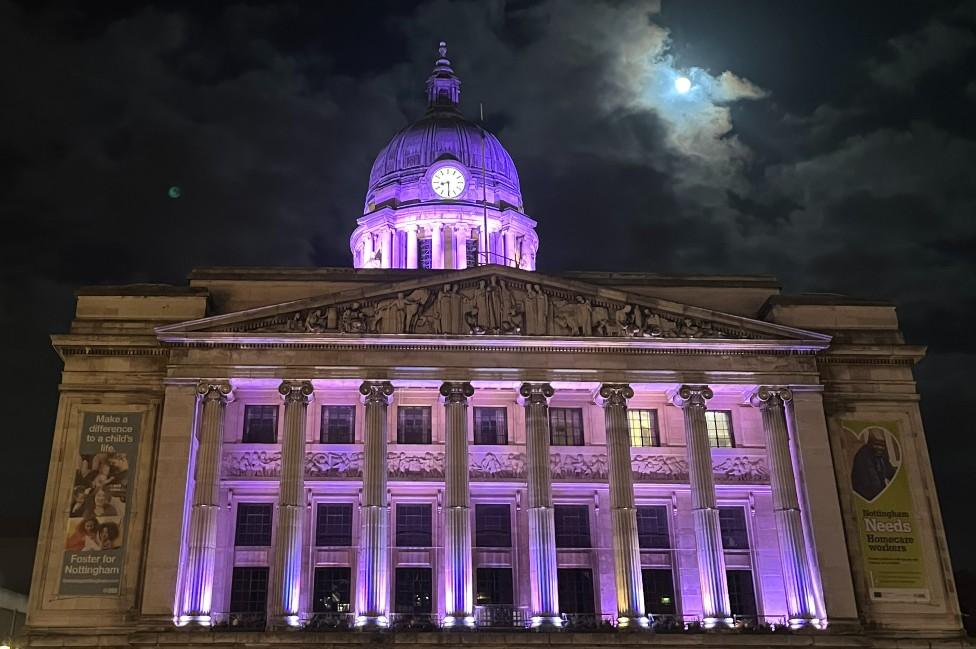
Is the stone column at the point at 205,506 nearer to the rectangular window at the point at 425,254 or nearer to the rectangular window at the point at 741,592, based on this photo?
the rectangular window at the point at 741,592

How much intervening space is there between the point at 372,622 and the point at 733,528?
17.7 m

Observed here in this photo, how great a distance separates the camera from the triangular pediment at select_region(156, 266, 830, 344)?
4756 centimetres

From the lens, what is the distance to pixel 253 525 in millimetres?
47688

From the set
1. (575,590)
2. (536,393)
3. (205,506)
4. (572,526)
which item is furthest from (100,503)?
(575,590)

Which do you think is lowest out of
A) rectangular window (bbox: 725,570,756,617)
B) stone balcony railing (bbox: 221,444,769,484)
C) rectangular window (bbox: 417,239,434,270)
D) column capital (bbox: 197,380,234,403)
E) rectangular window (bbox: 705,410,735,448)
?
rectangular window (bbox: 725,570,756,617)

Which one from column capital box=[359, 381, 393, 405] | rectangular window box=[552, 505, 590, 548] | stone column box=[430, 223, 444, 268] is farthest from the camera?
stone column box=[430, 223, 444, 268]

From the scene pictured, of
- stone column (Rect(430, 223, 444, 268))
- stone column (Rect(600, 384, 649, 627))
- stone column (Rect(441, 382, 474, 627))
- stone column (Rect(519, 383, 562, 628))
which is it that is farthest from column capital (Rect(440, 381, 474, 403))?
stone column (Rect(430, 223, 444, 268))

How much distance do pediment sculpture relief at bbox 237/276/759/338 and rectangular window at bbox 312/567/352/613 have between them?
10797mm

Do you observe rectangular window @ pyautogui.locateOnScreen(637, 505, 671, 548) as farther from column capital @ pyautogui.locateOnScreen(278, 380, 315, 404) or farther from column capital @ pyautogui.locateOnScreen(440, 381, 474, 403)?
column capital @ pyautogui.locateOnScreen(278, 380, 315, 404)

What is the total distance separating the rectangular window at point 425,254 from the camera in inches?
2864

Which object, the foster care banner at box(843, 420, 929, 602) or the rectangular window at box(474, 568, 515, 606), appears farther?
the rectangular window at box(474, 568, 515, 606)

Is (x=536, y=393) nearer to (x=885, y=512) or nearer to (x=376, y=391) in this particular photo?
(x=376, y=391)

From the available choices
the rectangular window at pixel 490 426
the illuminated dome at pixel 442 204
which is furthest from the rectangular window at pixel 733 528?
the illuminated dome at pixel 442 204

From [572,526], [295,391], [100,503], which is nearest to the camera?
[100,503]
